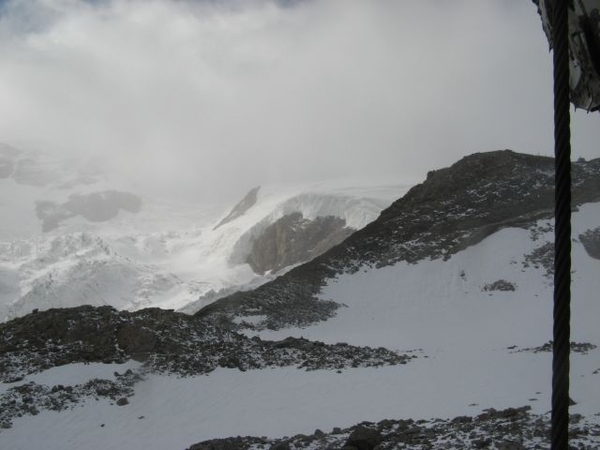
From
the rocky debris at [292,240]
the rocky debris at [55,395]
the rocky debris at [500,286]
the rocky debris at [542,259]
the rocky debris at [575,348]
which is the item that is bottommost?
the rocky debris at [55,395]

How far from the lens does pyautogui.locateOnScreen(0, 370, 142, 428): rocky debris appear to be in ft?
55.7

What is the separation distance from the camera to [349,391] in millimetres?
18688

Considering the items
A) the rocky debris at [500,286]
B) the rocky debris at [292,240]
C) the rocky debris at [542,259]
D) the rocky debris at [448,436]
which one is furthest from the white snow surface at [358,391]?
the rocky debris at [292,240]

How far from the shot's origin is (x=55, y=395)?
18.1 meters

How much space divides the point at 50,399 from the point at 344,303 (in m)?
23.4

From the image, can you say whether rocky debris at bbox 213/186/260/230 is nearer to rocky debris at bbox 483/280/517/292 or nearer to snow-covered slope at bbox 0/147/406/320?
snow-covered slope at bbox 0/147/406/320

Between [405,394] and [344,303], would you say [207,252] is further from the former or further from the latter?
[405,394]

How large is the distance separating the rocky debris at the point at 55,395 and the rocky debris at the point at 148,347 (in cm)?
144

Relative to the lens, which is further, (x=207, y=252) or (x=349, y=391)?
(x=207, y=252)

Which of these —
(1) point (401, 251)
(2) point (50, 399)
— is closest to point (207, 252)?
(1) point (401, 251)

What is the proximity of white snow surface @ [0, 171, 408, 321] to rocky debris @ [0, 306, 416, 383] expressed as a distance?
7528cm

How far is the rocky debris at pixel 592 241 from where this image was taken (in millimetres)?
40469

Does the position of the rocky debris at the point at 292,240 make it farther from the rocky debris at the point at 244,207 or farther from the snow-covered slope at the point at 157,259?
the rocky debris at the point at 244,207

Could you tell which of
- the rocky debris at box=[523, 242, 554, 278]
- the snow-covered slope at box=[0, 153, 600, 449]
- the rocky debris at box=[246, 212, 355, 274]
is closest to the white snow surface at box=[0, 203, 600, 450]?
the snow-covered slope at box=[0, 153, 600, 449]
